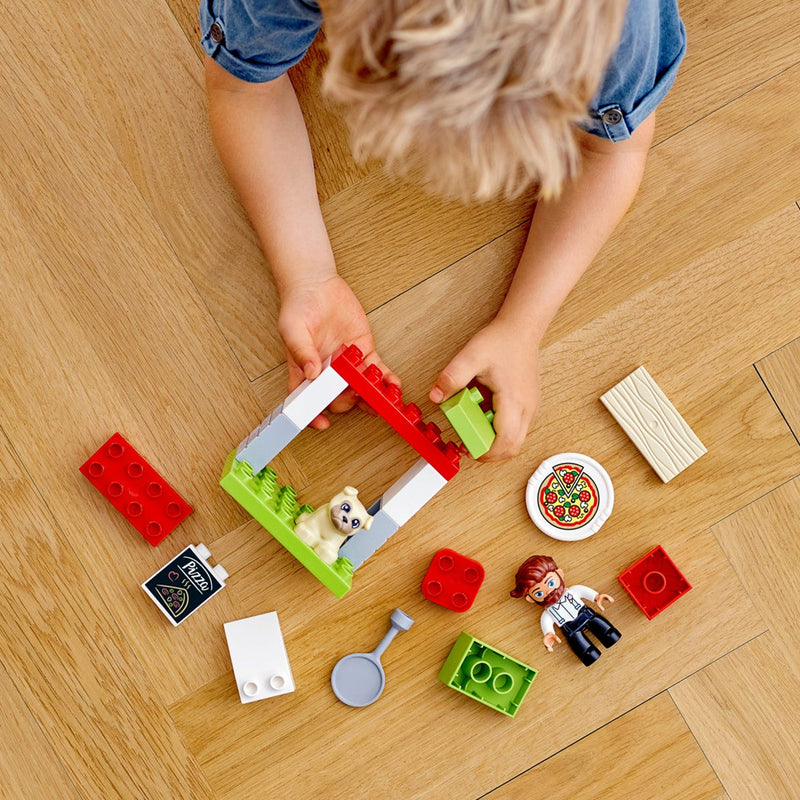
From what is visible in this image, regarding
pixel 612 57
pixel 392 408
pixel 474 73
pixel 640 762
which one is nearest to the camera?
pixel 474 73

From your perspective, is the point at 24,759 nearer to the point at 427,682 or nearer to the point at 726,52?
the point at 427,682

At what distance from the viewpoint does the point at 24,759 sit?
69 cm

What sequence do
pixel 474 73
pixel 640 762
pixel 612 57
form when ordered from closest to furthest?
1. pixel 474 73
2. pixel 612 57
3. pixel 640 762

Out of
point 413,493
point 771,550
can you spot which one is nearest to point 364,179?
point 413,493

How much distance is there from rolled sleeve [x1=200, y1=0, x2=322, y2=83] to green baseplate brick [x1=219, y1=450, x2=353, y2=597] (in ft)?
1.05

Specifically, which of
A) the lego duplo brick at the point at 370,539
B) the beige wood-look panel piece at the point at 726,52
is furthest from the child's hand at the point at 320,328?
the beige wood-look panel piece at the point at 726,52

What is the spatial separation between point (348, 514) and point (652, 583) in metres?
0.30

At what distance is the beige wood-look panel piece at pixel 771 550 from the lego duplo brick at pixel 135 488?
0.52 m

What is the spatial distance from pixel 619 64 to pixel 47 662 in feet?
2.32

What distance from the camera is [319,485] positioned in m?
0.71

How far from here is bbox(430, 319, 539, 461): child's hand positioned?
662mm

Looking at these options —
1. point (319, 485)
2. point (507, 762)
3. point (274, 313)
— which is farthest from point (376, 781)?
point (274, 313)

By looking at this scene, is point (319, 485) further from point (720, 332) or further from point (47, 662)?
point (720, 332)

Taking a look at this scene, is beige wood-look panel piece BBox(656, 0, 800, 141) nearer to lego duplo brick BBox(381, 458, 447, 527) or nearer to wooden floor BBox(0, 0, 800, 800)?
wooden floor BBox(0, 0, 800, 800)
